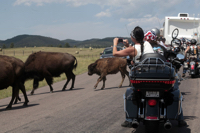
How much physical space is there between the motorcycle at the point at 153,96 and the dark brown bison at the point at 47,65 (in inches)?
367

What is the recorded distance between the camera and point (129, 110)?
5.36 metres

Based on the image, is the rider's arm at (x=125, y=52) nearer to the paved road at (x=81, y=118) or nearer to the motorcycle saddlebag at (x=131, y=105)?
the motorcycle saddlebag at (x=131, y=105)

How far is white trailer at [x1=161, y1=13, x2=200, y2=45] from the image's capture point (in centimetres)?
2583

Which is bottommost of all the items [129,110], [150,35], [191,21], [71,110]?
[71,110]

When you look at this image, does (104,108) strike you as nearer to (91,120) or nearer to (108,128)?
(91,120)

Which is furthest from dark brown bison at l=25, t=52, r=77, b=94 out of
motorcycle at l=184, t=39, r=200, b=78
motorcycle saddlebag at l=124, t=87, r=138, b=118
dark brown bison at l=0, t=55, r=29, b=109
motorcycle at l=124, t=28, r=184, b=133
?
motorcycle at l=124, t=28, r=184, b=133

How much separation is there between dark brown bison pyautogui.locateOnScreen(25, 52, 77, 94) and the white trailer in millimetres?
12807

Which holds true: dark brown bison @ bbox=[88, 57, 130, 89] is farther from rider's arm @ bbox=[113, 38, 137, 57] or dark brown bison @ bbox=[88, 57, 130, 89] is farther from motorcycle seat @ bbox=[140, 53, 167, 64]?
motorcycle seat @ bbox=[140, 53, 167, 64]

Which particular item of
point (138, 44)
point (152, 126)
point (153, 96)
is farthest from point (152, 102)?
point (138, 44)

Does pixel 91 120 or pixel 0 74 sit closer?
pixel 91 120

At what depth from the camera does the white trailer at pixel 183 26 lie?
25.8 meters

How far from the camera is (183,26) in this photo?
85.8 ft

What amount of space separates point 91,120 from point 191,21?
2109 cm

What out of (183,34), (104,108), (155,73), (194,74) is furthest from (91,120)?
(183,34)
